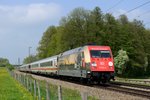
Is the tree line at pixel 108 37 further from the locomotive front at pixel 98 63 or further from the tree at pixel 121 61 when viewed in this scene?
the locomotive front at pixel 98 63

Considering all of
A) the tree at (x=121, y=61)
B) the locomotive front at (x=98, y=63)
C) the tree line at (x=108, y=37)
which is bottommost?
the locomotive front at (x=98, y=63)

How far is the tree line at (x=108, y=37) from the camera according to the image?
98.3 metres

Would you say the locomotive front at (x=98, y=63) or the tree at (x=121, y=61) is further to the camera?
the tree at (x=121, y=61)

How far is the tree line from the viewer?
3871 inches

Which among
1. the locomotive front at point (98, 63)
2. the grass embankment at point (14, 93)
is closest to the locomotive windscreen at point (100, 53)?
the locomotive front at point (98, 63)

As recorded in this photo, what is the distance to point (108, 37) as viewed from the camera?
100 m

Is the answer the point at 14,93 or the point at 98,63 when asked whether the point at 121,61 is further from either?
the point at 14,93

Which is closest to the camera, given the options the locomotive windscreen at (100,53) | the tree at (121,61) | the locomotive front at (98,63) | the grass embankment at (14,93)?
the grass embankment at (14,93)

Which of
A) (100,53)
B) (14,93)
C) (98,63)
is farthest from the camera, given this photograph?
(100,53)

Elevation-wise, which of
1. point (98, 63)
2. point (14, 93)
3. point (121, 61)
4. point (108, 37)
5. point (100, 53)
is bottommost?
point (14, 93)

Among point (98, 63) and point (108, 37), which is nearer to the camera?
point (98, 63)

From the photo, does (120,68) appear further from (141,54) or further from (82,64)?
(82,64)

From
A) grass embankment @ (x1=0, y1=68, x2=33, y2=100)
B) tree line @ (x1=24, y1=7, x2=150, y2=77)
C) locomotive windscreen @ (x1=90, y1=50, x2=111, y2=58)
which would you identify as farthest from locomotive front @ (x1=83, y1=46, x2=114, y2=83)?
tree line @ (x1=24, y1=7, x2=150, y2=77)

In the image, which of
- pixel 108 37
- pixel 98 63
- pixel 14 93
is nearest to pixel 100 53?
pixel 98 63
